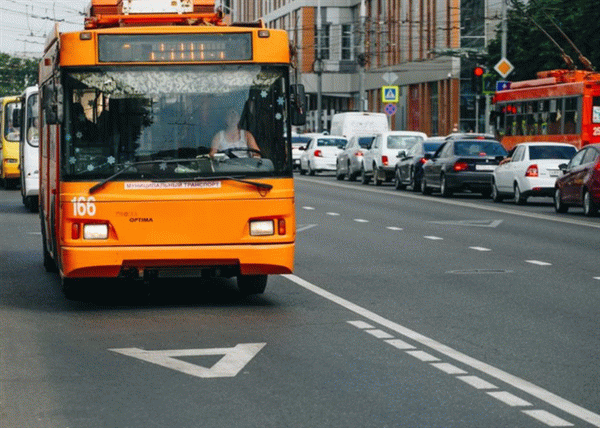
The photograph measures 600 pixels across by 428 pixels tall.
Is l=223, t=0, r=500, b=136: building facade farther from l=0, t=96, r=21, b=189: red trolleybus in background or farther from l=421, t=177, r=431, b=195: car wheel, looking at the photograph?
l=0, t=96, r=21, b=189: red trolleybus in background

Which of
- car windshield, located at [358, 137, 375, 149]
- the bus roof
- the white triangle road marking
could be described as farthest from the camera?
car windshield, located at [358, 137, 375, 149]

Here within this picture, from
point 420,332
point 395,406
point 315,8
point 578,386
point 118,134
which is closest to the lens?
point 395,406

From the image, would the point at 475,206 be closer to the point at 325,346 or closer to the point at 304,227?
the point at 304,227

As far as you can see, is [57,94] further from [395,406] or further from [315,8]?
[315,8]

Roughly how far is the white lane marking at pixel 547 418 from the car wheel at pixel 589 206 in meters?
20.8

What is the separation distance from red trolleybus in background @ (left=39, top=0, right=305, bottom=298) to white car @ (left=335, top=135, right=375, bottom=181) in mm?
34544

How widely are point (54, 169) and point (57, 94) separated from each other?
1.02 meters

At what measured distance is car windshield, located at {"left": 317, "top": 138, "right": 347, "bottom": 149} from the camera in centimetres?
5728

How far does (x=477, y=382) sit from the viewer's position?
9.15m

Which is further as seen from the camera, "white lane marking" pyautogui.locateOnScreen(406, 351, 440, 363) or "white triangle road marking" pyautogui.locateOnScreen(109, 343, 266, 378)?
"white lane marking" pyautogui.locateOnScreen(406, 351, 440, 363)

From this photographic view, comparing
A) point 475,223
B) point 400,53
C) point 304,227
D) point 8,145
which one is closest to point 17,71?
point 400,53

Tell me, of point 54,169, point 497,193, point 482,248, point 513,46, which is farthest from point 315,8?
point 54,169

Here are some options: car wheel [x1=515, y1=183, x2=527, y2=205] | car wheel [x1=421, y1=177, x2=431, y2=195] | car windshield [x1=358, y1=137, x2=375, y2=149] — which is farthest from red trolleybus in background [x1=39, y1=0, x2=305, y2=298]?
car windshield [x1=358, y1=137, x2=375, y2=149]

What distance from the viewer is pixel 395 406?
8.34 meters
